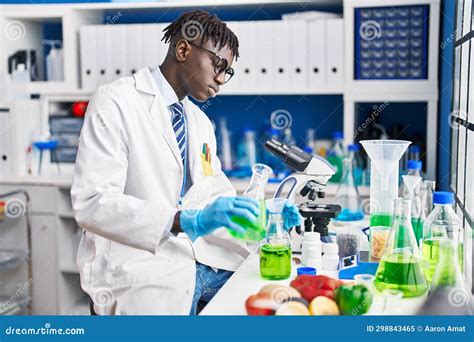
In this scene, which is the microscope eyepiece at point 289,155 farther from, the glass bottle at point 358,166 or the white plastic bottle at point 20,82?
the white plastic bottle at point 20,82

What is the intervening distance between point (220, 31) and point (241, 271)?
652 millimetres

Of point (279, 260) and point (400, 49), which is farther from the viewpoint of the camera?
point (400, 49)

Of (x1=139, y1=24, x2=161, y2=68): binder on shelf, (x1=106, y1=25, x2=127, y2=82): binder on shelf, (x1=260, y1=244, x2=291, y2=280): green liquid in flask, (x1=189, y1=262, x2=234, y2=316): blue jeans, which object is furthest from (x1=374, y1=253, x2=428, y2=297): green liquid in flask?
(x1=106, y1=25, x2=127, y2=82): binder on shelf

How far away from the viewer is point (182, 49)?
5.20 ft

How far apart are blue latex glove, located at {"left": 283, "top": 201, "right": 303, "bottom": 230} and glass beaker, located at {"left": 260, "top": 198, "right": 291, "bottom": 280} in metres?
0.13

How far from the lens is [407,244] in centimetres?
124

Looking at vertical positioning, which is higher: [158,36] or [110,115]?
[158,36]

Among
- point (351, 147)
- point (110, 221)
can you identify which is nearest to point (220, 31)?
point (110, 221)

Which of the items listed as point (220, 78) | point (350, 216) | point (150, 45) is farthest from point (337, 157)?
point (220, 78)

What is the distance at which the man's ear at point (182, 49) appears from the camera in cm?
158

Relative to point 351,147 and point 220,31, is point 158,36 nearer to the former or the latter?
point 351,147

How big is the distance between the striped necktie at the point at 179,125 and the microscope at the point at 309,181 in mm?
270

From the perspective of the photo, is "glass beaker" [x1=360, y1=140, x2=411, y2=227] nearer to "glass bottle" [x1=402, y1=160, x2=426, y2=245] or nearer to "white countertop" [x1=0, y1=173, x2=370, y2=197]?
"glass bottle" [x1=402, y1=160, x2=426, y2=245]

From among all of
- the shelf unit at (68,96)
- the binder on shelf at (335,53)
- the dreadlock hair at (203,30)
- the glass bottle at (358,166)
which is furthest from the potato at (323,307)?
the binder on shelf at (335,53)
